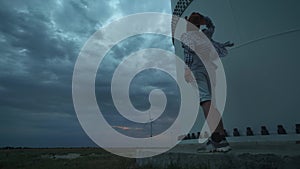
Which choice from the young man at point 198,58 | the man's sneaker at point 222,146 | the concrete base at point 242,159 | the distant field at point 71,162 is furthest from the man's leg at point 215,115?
the distant field at point 71,162

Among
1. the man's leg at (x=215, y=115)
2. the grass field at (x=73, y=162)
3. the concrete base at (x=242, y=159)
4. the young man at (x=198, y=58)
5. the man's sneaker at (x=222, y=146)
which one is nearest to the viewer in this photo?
the concrete base at (x=242, y=159)

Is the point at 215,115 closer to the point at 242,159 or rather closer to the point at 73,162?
the point at 242,159

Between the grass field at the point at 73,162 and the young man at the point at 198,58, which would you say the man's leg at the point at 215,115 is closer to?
the young man at the point at 198,58

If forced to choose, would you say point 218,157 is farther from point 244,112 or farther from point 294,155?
point 244,112

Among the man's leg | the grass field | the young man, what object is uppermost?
the young man

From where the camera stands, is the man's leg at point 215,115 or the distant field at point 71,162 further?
the distant field at point 71,162

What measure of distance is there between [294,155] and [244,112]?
5.50 feet

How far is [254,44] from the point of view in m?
3.47

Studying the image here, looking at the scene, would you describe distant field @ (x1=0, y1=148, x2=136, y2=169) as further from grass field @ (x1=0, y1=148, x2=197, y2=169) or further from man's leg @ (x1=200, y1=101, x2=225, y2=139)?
man's leg @ (x1=200, y1=101, x2=225, y2=139)

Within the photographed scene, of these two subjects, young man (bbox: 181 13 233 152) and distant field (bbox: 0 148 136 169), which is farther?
distant field (bbox: 0 148 136 169)

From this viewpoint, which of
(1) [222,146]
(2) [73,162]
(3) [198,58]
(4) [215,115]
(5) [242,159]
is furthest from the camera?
(2) [73,162]

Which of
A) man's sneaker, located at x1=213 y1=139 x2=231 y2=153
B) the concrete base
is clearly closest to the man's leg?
man's sneaker, located at x1=213 y1=139 x2=231 y2=153

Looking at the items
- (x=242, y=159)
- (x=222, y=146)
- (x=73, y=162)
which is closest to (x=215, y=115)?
(x=222, y=146)

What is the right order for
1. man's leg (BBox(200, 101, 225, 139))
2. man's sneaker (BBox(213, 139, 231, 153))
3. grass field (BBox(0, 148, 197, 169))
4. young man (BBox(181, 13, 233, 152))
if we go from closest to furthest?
man's sneaker (BBox(213, 139, 231, 153)) → man's leg (BBox(200, 101, 225, 139)) → young man (BBox(181, 13, 233, 152)) → grass field (BBox(0, 148, 197, 169))
